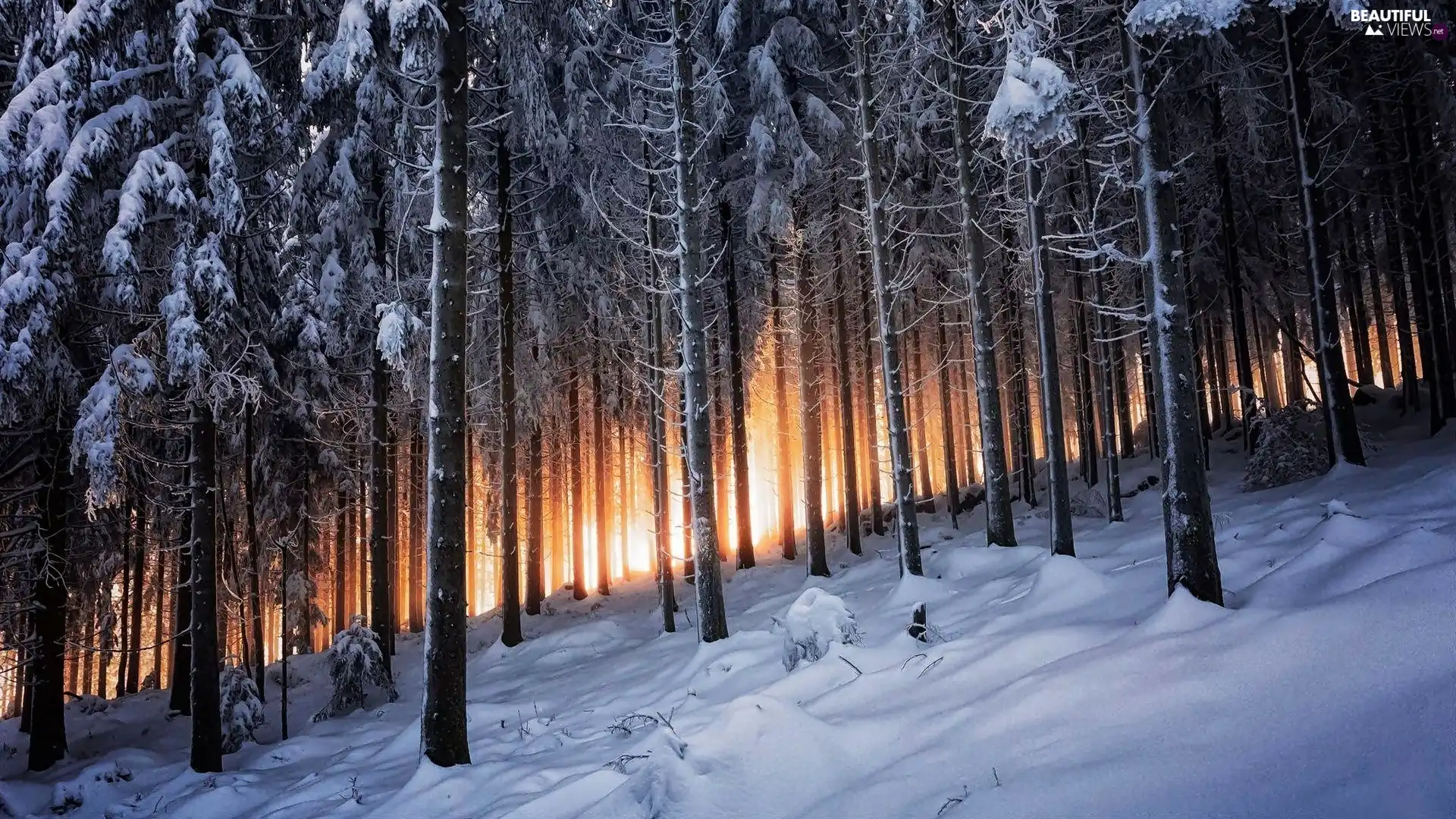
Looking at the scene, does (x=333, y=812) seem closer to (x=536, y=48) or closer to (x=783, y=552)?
(x=536, y=48)

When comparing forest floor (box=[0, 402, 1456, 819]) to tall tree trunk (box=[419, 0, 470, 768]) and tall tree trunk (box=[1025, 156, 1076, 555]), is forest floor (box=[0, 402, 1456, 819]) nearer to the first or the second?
tall tree trunk (box=[419, 0, 470, 768])

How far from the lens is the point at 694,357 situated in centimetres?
1022

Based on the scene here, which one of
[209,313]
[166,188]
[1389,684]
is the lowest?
[1389,684]

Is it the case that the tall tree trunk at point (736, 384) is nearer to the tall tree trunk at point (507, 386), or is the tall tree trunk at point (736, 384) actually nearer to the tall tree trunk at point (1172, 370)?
the tall tree trunk at point (507, 386)

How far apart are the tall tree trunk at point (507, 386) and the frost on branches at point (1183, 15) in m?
12.2

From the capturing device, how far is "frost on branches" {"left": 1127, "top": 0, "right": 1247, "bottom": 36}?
555cm

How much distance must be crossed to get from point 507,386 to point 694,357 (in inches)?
256

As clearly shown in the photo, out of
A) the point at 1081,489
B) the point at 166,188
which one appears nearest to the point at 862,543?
the point at 1081,489

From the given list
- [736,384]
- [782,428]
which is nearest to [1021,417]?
[782,428]

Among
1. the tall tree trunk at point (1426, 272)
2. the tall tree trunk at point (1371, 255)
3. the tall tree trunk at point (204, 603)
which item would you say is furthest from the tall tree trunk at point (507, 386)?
the tall tree trunk at point (1371, 255)

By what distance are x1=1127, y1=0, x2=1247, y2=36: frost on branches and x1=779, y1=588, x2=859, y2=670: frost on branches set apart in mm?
5690

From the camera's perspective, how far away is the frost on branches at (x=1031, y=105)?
20.3 feet

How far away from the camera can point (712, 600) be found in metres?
9.98

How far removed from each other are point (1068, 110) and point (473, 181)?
1324 centimetres
